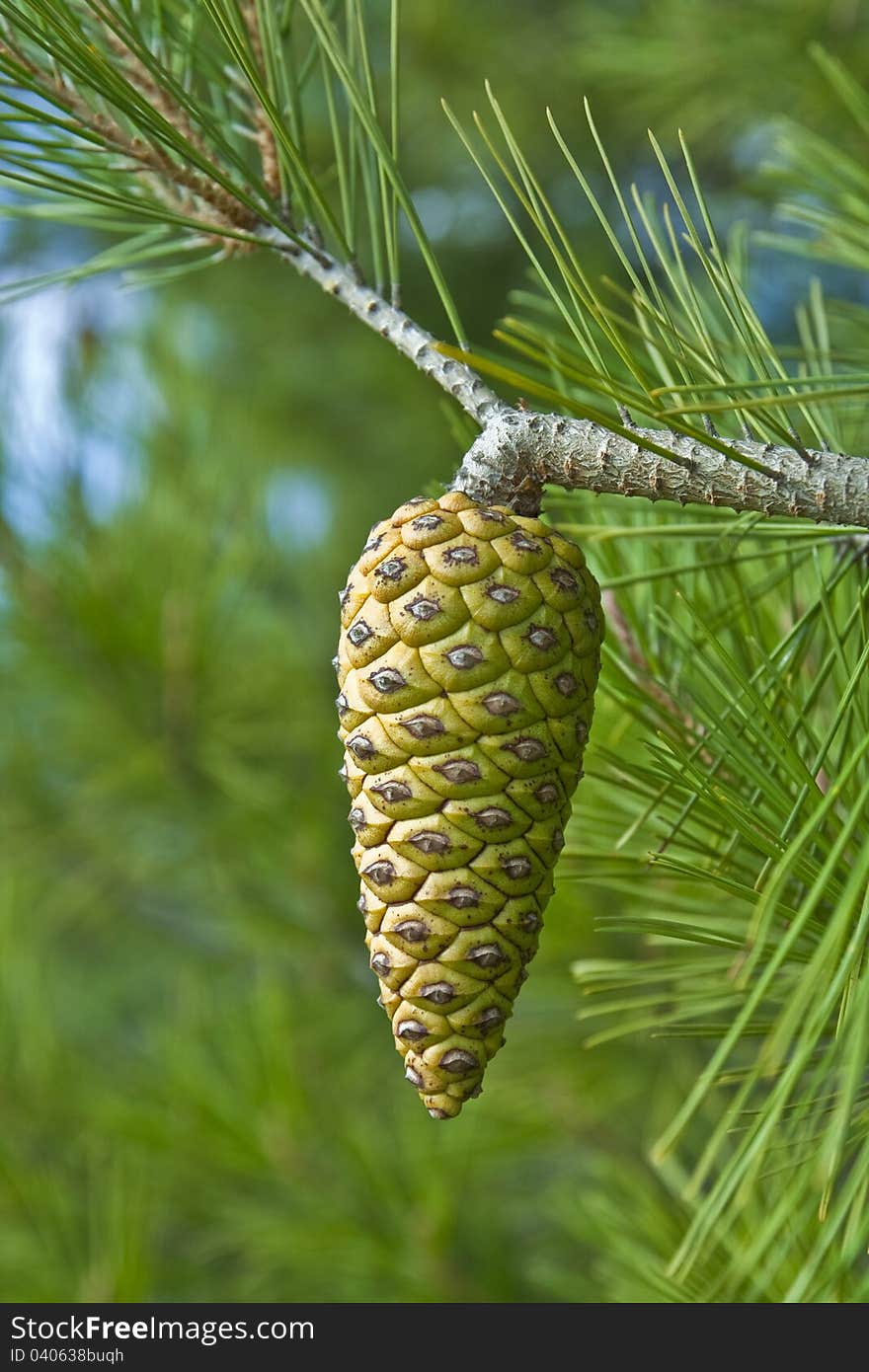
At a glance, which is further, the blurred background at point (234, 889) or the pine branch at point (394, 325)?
the blurred background at point (234, 889)

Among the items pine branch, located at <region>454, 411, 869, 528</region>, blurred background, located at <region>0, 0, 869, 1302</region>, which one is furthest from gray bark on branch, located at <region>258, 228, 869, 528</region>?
blurred background, located at <region>0, 0, 869, 1302</region>

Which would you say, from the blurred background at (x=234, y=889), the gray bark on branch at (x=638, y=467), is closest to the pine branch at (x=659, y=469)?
the gray bark on branch at (x=638, y=467)

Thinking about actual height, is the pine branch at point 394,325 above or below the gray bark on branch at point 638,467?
above

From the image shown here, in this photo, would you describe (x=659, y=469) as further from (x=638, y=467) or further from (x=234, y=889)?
(x=234, y=889)

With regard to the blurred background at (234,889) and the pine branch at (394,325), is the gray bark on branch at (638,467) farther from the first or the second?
the blurred background at (234,889)

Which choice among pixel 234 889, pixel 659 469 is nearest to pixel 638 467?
pixel 659 469

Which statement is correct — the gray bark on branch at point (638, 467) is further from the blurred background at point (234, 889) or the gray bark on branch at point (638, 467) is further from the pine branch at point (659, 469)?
the blurred background at point (234, 889)
